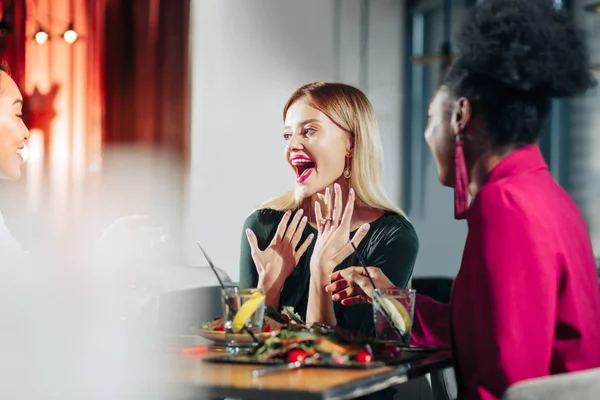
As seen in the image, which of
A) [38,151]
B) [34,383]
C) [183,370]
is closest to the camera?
[183,370]

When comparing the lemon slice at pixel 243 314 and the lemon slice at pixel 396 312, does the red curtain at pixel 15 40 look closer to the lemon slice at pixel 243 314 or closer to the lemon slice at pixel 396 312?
the lemon slice at pixel 243 314

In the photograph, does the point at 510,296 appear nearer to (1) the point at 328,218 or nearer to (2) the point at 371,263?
(2) the point at 371,263

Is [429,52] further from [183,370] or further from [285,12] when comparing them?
[183,370]

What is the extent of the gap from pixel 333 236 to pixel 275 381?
1166 mm

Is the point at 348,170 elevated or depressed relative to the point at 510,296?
elevated

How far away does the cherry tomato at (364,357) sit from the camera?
197 centimetres

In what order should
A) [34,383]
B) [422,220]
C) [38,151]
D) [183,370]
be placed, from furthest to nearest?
[422,220]
[38,151]
[34,383]
[183,370]

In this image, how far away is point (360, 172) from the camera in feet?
9.55

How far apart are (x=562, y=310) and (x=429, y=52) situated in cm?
195

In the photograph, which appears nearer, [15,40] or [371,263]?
[371,263]

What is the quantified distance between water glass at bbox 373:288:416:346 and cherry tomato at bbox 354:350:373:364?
0.95 feet

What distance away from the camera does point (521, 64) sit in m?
2.19

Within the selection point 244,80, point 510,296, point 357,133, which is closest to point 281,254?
point 357,133

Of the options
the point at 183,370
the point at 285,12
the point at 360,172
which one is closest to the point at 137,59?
the point at 285,12
